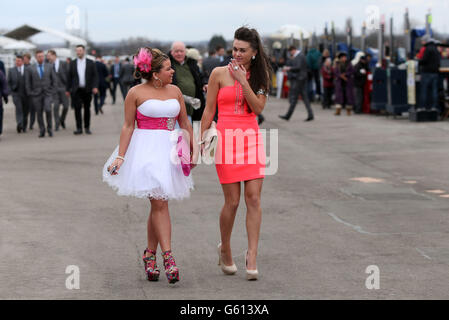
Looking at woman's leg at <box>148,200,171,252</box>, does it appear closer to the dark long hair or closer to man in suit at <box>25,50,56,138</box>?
the dark long hair

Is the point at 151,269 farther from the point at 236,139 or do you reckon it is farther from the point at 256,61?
the point at 256,61

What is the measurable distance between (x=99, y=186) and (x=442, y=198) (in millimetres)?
4376

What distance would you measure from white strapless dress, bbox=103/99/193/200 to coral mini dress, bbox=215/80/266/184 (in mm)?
353

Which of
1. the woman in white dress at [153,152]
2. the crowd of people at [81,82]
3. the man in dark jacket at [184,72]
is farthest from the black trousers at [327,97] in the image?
the woman in white dress at [153,152]

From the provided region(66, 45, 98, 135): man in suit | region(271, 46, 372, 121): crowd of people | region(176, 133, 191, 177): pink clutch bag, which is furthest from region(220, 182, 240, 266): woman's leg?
region(271, 46, 372, 121): crowd of people

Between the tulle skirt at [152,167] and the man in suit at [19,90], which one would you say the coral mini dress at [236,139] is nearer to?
the tulle skirt at [152,167]

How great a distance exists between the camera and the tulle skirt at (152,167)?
20.7 feet

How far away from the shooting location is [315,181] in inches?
466

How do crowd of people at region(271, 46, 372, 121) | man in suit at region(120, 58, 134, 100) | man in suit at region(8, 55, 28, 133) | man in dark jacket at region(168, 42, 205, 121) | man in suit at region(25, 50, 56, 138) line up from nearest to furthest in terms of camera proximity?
man in dark jacket at region(168, 42, 205, 121) < man in suit at region(25, 50, 56, 138) < man in suit at region(8, 55, 28, 133) < crowd of people at region(271, 46, 372, 121) < man in suit at region(120, 58, 134, 100)

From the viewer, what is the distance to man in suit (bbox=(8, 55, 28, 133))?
21453 millimetres

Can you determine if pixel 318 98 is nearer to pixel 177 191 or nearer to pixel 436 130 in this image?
pixel 436 130

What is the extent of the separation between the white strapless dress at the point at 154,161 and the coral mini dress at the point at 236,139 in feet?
1.16

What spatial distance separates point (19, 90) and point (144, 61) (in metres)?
15.9

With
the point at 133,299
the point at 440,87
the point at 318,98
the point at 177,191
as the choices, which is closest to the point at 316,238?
the point at 177,191
